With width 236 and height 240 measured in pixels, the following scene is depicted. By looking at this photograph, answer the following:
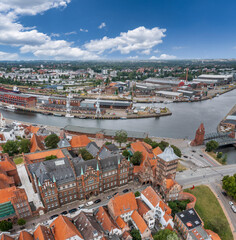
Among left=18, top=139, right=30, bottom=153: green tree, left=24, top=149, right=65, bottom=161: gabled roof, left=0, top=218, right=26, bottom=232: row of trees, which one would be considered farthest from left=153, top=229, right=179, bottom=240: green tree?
left=18, top=139, right=30, bottom=153: green tree


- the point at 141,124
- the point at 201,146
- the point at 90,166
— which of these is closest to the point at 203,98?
the point at 141,124

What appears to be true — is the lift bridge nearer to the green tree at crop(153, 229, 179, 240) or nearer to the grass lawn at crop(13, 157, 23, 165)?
the green tree at crop(153, 229, 179, 240)

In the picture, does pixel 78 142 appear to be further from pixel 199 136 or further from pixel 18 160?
pixel 199 136

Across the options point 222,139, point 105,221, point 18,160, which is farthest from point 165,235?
point 222,139

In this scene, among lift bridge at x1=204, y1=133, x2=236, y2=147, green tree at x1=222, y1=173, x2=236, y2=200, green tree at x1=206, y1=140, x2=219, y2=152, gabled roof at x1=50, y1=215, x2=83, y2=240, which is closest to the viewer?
gabled roof at x1=50, y1=215, x2=83, y2=240

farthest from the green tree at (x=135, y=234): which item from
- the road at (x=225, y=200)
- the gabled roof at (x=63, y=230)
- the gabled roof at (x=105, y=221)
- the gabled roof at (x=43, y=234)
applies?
the road at (x=225, y=200)

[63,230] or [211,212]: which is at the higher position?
[63,230]

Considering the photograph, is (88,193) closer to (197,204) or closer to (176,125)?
(197,204)
